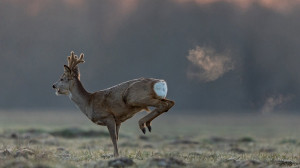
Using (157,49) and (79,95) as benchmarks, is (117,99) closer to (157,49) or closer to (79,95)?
(79,95)

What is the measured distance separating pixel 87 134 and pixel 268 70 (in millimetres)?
76635

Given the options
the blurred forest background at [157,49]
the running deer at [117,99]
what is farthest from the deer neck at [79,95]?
the blurred forest background at [157,49]

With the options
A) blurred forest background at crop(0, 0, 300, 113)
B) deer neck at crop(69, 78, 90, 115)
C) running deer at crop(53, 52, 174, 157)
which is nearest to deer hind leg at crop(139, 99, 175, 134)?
running deer at crop(53, 52, 174, 157)

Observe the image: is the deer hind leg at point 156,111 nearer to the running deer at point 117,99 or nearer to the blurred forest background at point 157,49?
the running deer at point 117,99

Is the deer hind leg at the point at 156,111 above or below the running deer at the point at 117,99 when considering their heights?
below

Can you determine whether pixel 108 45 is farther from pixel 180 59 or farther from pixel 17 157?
pixel 17 157

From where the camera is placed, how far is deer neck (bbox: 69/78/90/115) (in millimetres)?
16938

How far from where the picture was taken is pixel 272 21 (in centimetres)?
13588

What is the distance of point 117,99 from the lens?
53.7 feet

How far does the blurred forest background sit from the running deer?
6377 cm

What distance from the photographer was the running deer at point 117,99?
15.8 m

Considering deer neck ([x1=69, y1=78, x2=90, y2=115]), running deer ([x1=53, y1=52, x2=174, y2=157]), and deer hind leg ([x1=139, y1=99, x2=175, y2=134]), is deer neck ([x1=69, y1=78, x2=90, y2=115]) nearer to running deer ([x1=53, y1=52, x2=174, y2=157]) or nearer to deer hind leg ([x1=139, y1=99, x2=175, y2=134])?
running deer ([x1=53, y1=52, x2=174, y2=157])

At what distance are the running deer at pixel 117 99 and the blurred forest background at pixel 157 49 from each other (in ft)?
209

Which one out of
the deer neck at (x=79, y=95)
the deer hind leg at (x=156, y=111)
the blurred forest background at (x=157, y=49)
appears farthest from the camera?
the blurred forest background at (x=157, y=49)
